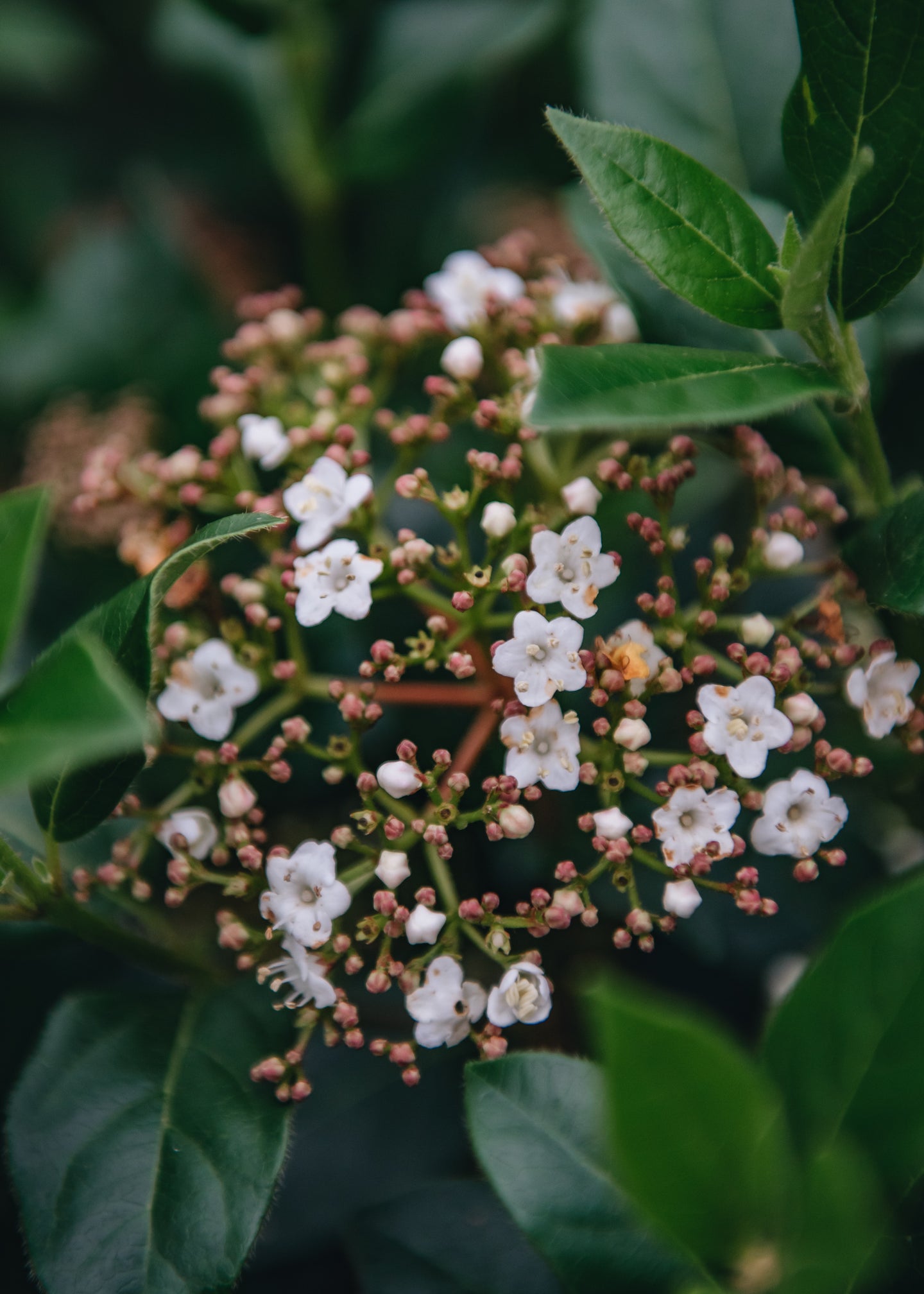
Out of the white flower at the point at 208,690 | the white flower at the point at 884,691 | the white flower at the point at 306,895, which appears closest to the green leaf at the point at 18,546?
the white flower at the point at 208,690

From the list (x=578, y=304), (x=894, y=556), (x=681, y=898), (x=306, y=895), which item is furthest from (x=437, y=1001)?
(x=578, y=304)

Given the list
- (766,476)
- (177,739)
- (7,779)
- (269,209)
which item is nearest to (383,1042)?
(7,779)

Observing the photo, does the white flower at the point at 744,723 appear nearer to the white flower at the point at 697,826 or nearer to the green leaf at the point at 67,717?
the white flower at the point at 697,826

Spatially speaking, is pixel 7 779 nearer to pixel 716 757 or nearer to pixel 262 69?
pixel 716 757

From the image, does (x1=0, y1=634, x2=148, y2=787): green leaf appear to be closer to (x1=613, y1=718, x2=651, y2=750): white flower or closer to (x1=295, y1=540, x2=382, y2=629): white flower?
(x1=295, y1=540, x2=382, y2=629): white flower

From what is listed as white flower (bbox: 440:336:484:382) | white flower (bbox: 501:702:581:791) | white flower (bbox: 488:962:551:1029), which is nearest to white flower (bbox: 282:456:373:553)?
white flower (bbox: 440:336:484:382)

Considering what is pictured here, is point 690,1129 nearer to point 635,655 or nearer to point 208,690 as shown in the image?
point 635,655
